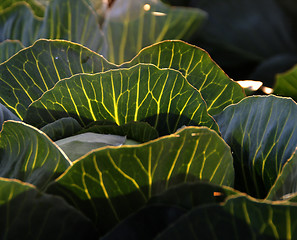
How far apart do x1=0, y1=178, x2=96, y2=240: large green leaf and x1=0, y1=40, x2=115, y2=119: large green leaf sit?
0.23 m

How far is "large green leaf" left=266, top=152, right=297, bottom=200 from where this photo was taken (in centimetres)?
47

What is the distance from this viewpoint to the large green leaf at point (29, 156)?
462 mm

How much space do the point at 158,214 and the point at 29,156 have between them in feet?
0.50

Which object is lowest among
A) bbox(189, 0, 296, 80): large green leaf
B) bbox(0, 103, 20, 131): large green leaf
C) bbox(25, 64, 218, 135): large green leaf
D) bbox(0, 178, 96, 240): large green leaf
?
bbox(189, 0, 296, 80): large green leaf

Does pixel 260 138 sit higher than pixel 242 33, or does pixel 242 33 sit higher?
pixel 260 138

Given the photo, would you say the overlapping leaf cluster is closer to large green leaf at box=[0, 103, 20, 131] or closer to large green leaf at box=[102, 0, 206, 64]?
large green leaf at box=[0, 103, 20, 131]

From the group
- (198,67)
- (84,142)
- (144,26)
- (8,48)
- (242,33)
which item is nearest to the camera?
(84,142)

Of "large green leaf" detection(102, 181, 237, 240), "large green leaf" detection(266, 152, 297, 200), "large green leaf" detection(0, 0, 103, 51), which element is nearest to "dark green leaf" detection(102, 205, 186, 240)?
"large green leaf" detection(102, 181, 237, 240)

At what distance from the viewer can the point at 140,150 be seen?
42 cm

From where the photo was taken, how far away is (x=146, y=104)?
56 centimetres

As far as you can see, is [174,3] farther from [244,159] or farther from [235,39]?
[244,159]

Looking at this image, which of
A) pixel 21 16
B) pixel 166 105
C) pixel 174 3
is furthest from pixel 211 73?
pixel 174 3

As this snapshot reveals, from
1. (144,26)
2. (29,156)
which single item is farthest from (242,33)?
(29,156)

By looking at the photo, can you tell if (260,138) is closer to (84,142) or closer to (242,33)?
(84,142)
